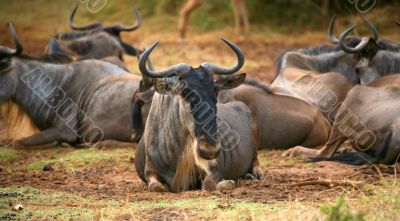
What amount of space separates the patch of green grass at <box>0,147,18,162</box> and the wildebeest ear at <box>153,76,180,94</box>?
3.38 m

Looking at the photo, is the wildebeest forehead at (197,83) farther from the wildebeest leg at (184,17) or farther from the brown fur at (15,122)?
the wildebeest leg at (184,17)

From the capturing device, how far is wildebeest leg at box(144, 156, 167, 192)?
264 inches

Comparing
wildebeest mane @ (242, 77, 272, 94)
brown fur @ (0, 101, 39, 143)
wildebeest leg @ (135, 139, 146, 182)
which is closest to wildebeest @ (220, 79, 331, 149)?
wildebeest mane @ (242, 77, 272, 94)

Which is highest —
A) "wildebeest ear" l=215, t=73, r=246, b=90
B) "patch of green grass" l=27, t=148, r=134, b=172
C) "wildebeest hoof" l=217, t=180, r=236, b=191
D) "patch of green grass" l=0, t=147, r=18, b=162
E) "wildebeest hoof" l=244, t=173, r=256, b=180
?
"wildebeest ear" l=215, t=73, r=246, b=90

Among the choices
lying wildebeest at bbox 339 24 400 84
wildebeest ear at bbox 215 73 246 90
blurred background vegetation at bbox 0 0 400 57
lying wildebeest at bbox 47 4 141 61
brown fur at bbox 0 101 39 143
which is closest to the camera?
wildebeest ear at bbox 215 73 246 90

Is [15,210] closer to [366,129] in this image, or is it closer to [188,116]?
[188,116]

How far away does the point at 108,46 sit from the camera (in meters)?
13.4

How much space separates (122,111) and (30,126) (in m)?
1.25

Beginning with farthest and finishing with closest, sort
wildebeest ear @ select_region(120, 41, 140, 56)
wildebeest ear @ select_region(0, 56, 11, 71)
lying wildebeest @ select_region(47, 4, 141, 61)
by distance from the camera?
1. wildebeest ear @ select_region(120, 41, 140, 56)
2. lying wildebeest @ select_region(47, 4, 141, 61)
3. wildebeest ear @ select_region(0, 56, 11, 71)

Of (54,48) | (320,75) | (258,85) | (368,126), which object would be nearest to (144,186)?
(368,126)

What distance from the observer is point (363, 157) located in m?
8.16

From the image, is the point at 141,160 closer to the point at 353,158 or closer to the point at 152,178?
the point at 152,178

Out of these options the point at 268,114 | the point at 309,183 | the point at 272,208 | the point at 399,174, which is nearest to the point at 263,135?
the point at 268,114

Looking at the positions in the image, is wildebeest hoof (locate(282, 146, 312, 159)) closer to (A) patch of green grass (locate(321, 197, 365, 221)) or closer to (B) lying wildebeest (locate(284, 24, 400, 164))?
(B) lying wildebeest (locate(284, 24, 400, 164))
